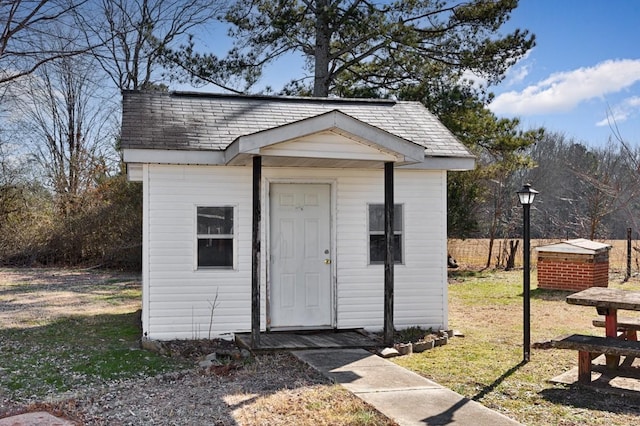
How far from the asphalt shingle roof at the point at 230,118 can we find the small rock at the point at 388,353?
121 inches

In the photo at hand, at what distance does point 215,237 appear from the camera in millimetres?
9445

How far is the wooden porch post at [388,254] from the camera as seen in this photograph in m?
8.91

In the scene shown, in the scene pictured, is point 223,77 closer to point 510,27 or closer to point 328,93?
point 328,93

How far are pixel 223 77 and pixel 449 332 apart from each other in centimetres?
1353

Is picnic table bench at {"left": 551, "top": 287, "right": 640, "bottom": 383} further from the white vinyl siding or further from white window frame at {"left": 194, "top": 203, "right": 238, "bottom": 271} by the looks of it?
white window frame at {"left": 194, "top": 203, "right": 238, "bottom": 271}

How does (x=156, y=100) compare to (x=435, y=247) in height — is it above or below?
above

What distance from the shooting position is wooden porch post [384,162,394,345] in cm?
891

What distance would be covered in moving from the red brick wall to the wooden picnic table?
7.74 m

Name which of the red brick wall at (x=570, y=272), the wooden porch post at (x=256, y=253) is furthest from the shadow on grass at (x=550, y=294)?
the wooden porch post at (x=256, y=253)

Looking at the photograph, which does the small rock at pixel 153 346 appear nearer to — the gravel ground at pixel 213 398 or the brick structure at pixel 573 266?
the gravel ground at pixel 213 398

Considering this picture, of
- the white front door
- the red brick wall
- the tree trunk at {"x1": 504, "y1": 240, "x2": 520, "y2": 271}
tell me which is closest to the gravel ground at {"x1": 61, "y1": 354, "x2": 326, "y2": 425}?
the white front door

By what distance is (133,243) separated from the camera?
21359 mm

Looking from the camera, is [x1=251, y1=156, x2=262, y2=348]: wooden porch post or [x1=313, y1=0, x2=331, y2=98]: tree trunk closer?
[x1=251, y1=156, x2=262, y2=348]: wooden porch post

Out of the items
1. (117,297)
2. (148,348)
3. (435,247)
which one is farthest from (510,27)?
(148,348)
